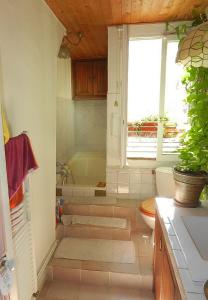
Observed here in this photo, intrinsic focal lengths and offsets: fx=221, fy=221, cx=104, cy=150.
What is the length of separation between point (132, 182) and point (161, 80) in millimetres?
1243

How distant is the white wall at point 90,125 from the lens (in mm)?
4008

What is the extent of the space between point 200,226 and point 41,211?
1.21m

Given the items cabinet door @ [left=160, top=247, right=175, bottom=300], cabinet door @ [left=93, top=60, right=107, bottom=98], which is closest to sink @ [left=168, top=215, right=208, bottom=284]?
cabinet door @ [left=160, top=247, right=175, bottom=300]

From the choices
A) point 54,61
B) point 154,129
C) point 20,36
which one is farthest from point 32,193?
point 154,129

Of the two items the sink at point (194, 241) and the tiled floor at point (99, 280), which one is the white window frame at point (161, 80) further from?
the sink at point (194, 241)

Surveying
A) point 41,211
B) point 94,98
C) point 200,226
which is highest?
point 94,98

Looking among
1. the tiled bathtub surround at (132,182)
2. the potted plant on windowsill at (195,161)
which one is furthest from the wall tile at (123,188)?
the potted plant on windowsill at (195,161)

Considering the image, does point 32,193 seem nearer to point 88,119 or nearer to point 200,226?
point 200,226

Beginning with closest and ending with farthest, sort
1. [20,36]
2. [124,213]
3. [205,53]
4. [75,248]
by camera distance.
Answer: [205,53] < [20,36] < [75,248] < [124,213]

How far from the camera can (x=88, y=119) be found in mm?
4074

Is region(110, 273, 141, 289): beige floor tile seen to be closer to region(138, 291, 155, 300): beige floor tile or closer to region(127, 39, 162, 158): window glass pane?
region(138, 291, 155, 300): beige floor tile

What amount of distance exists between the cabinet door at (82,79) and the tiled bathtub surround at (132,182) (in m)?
1.67

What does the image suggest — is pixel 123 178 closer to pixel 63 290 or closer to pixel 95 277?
pixel 95 277

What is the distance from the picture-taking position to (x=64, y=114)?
3338 millimetres
